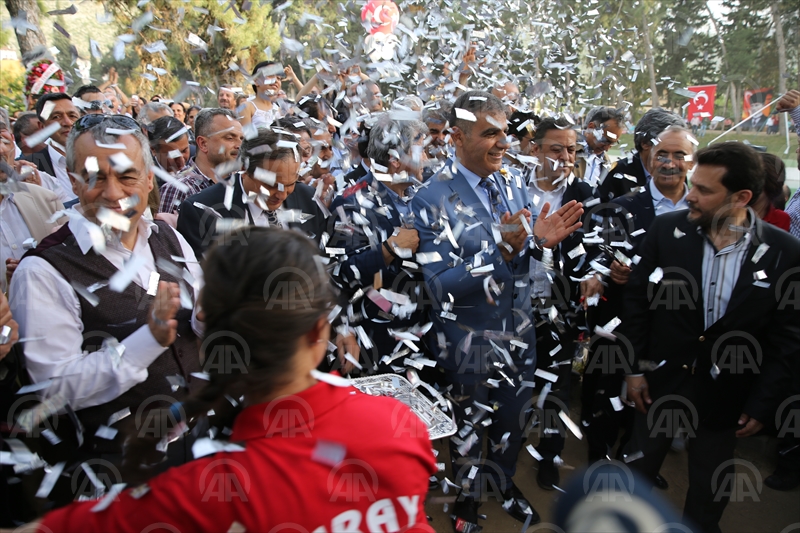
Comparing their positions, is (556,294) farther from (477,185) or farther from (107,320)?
(107,320)

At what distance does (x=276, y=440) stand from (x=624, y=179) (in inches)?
155

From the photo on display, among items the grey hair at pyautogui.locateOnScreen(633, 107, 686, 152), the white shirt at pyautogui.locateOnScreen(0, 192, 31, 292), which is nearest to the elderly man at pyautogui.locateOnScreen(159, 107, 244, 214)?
the white shirt at pyautogui.locateOnScreen(0, 192, 31, 292)

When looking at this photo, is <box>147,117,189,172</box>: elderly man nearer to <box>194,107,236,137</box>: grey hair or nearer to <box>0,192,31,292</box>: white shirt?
<box>194,107,236,137</box>: grey hair

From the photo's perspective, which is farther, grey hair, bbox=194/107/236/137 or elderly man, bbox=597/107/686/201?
elderly man, bbox=597/107/686/201

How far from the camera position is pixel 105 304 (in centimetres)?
199

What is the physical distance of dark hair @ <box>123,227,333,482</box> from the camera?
3.95 ft

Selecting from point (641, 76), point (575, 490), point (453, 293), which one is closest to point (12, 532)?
point (575, 490)

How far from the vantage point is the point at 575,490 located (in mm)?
963

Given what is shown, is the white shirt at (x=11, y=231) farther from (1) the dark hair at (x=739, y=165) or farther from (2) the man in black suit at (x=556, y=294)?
(1) the dark hair at (x=739, y=165)

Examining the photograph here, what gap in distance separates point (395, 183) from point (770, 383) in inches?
101

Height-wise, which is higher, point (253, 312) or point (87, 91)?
point (87, 91)

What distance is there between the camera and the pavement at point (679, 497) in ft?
11.1

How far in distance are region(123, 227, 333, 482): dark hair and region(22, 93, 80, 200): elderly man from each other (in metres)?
4.15

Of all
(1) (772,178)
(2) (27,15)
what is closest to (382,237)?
(1) (772,178)
